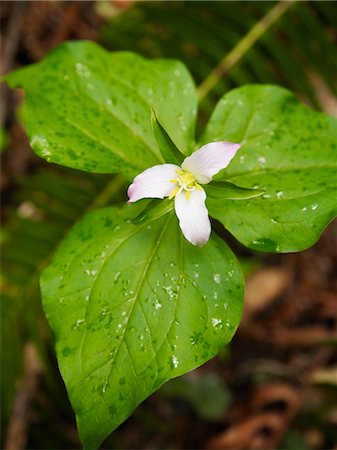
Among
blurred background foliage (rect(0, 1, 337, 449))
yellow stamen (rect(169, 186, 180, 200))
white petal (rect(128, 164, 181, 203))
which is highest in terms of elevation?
white petal (rect(128, 164, 181, 203))

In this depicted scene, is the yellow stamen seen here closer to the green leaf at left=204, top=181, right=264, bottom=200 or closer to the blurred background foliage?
the green leaf at left=204, top=181, right=264, bottom=200

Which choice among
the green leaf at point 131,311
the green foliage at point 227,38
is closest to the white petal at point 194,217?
the green leaf at point 131,311

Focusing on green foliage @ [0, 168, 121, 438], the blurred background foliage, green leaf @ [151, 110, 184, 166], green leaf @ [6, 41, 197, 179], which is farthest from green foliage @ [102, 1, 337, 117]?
green leaf @ [151, 110, 184, 166]

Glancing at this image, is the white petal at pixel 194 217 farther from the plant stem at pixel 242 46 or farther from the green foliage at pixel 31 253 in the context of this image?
the plant stem at pixel 242 46

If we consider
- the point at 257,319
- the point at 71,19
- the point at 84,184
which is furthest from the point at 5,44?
the point at 257,319

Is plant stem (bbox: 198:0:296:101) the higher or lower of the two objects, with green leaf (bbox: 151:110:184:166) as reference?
lower

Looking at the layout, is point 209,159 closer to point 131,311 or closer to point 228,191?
point 228,191

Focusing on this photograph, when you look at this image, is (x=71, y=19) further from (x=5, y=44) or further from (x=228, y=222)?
(x=228, y=222)
